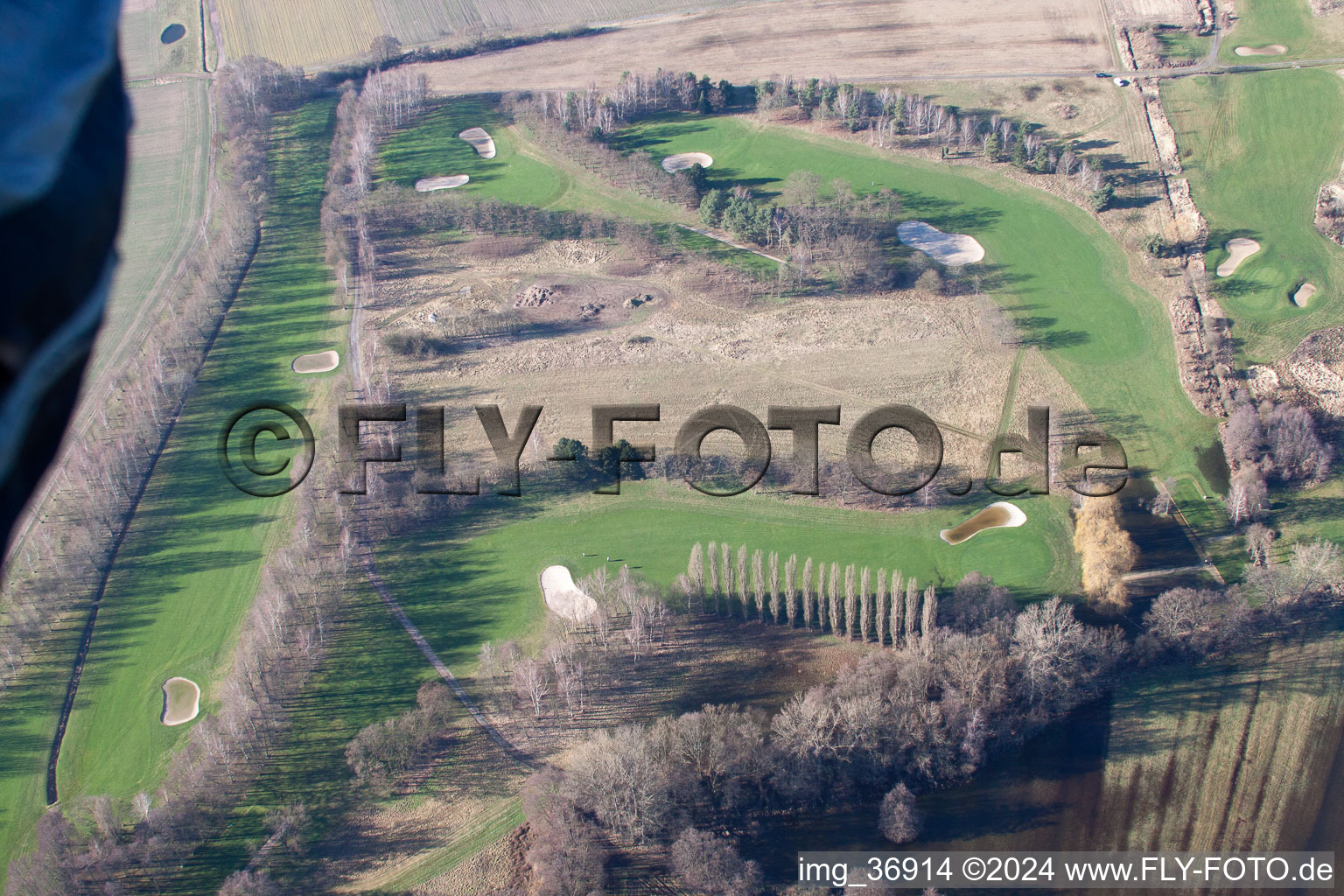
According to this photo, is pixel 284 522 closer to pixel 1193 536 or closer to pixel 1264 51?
pixel 1193 536

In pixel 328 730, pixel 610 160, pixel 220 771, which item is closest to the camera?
pixel 220 771

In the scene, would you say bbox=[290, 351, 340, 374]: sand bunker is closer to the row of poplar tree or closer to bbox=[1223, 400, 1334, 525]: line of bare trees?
the row of poplar tree

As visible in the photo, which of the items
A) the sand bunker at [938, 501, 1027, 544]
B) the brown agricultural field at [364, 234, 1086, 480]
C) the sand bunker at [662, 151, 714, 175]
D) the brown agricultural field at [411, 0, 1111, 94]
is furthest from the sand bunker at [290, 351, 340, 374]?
the sand bunker at [938, 501, 1027, 544]

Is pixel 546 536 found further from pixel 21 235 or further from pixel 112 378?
pixel 21 235

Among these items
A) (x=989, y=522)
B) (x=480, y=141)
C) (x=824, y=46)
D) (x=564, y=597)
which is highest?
(x=824, y=46)

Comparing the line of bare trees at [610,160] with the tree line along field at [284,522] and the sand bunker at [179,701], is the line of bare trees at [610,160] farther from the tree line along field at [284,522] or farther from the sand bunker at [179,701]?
the sand bunker at [179,701]

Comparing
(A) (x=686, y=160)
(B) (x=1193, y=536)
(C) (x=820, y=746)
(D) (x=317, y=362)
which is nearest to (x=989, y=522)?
(B) (x=1193, y=536)
